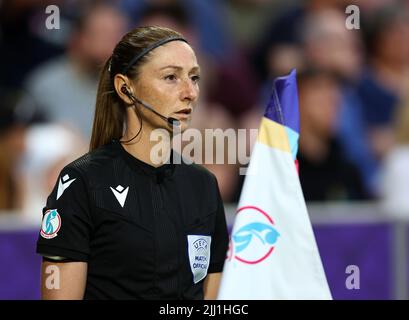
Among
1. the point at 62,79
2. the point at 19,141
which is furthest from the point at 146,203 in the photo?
the point at 62,79

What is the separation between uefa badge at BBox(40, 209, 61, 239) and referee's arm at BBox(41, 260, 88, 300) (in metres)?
0.07

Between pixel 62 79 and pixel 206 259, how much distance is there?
388cm

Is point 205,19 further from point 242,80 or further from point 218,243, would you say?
point 218,243

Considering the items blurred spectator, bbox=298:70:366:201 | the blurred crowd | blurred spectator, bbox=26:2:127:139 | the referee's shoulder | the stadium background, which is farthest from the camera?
blurred spectator, bbox=26:2:127:139

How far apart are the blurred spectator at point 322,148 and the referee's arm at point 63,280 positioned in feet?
11.7

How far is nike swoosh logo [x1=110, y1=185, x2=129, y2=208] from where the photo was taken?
263 cm

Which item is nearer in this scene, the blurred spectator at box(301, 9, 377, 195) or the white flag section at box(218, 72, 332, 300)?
the white flag section at box(218, 72, 332, 300)

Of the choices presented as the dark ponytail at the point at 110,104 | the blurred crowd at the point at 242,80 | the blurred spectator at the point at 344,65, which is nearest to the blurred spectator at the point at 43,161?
the blurred crowd at the point at 242,80

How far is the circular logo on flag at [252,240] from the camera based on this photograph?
2377mm

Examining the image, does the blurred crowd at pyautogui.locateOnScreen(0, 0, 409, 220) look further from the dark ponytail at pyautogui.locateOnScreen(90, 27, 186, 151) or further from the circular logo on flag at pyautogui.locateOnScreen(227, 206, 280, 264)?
the circular logo on flag at pyautogui.locateOnScreen(227, 206, 280, 264)

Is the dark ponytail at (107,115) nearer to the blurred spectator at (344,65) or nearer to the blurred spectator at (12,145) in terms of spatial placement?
the blurred spectator at (12,145)

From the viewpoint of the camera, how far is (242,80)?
6824mm

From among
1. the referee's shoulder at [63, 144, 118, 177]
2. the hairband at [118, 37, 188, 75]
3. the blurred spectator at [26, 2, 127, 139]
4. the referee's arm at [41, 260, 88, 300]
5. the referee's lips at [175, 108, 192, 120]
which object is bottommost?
the referee's arm at [41, 260, 88, 300]

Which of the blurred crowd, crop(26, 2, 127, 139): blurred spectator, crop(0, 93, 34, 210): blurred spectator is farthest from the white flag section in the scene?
crop(26, 2, 127, 139): blurred spectator
